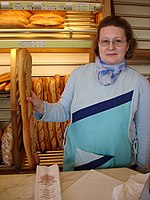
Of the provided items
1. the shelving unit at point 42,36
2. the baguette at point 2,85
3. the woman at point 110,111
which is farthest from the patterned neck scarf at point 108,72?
the baguette at point 2,85

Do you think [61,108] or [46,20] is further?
[46,20]

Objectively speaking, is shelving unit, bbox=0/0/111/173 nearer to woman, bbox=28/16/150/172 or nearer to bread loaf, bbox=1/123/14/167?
bread loaf, bbox=1/123/14/167

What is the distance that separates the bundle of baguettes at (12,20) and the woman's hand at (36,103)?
0.51m

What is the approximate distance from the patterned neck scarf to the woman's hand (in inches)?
13.1

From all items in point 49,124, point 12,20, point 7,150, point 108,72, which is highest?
point 12,20

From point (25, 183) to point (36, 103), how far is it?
484 millimetres

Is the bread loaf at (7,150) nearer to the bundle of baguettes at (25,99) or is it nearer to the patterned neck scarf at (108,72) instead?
the bundle of baguettes at (25,99)

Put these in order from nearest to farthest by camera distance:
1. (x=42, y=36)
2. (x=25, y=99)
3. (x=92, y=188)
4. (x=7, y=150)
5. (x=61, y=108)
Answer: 1. (x=92, y=188)
2. (x=25, y=99)
3. (x=61, y=108)
4. (x=42, y=36)
5. (x=7, y=150)

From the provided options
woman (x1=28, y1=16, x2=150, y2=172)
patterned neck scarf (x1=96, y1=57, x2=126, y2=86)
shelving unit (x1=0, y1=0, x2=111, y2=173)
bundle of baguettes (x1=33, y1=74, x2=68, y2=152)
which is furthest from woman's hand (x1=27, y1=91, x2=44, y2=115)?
bundle of baguettes (x1=33, y1=74, x2=68, y2=152)

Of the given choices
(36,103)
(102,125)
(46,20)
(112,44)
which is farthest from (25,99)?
(46,20)

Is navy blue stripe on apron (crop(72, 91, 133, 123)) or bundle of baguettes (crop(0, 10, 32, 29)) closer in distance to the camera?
navy blue stripe on apron (crop(72, 91, 133, 123))

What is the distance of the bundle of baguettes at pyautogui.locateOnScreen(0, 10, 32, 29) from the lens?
5.29 feet

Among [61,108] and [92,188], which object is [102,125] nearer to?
[61,108]

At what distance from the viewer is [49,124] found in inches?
78.5
